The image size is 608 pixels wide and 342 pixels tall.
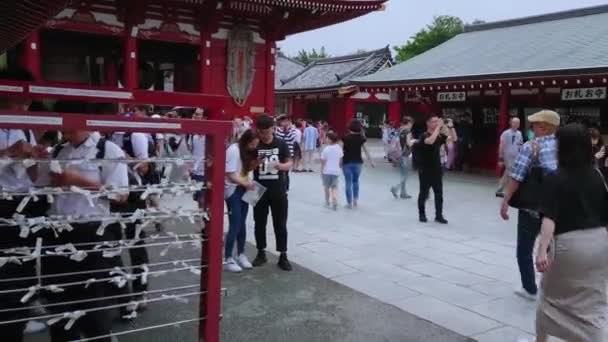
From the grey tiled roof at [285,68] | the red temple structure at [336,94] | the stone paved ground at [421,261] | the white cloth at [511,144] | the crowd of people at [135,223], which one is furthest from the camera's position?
the grey tiled roof at [285,68]

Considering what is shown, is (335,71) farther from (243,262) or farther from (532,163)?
(532,163)

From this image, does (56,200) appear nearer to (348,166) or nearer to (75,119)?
(75,119)

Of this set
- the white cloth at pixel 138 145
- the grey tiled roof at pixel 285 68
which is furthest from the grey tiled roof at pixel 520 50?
the grey tiled roof at pixel 285 68

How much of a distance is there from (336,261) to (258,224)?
103cm

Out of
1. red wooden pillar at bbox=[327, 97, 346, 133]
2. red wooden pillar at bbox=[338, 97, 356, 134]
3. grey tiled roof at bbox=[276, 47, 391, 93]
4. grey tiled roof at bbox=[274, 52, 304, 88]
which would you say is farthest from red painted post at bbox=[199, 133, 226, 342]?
grey tiled roof at bbox=[274, 52, 304, 88]

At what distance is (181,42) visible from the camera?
12164 millimetres

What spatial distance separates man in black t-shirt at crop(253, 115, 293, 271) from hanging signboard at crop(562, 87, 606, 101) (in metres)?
11.0

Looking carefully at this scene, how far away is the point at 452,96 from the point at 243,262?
13.2 metres

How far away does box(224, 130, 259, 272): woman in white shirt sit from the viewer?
210 inches

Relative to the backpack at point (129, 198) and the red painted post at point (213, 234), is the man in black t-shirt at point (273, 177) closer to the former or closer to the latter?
the backpack at point (129, 198)

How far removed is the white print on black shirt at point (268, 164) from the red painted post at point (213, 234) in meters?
2.91

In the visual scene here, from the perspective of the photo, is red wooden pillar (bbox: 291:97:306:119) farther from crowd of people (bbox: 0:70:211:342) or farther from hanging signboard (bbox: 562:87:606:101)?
crowd of people (bbox: 0:70:211:342)

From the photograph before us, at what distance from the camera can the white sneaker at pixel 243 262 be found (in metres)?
5.61

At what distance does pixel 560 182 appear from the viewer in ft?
10.7
